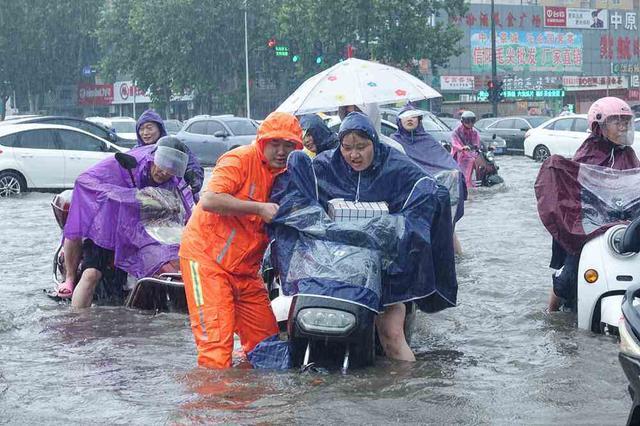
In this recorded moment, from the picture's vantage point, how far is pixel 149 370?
704 cm

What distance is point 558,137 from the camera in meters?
29.3

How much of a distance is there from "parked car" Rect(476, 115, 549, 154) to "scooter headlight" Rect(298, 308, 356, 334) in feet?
103

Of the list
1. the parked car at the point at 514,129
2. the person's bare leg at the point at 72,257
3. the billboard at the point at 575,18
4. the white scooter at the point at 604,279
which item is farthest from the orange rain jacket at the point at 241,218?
the billboard at the point at 575,18

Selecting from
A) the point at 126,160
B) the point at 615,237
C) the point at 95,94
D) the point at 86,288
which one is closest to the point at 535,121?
the point at 86,288

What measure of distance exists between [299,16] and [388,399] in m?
42.3

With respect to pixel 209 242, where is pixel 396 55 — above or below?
above

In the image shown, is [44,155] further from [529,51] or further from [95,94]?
[95,94]

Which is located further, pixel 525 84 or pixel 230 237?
pixel 525 84

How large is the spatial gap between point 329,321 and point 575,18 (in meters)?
68.8

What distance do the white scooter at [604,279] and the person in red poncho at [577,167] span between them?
6.1 inches

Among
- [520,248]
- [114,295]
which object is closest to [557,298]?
[114,295]

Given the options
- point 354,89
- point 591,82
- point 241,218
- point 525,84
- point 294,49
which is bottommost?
point 241,218

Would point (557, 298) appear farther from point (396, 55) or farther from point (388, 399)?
point (396, 55)

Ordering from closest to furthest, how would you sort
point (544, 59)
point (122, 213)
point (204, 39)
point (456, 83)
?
point (122, 213) → point (204, 39) → point (456, 83) → point (544, 59)
